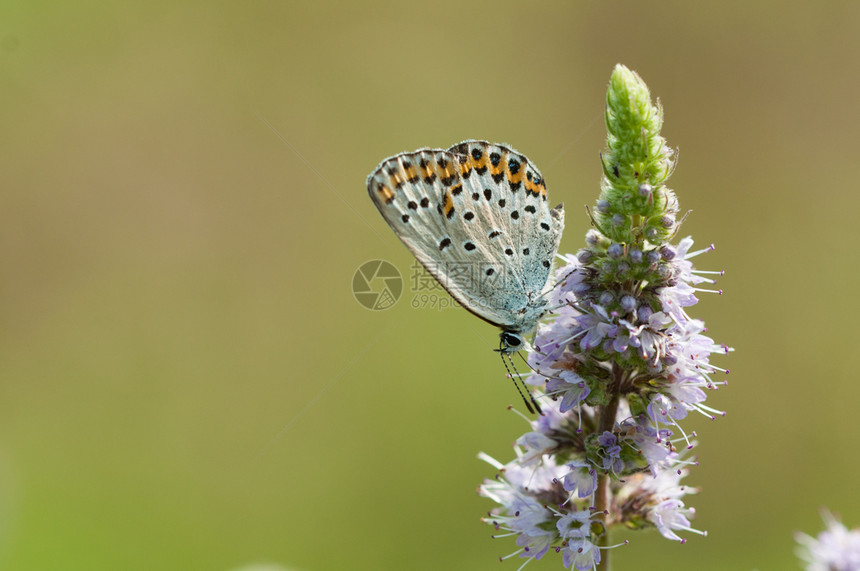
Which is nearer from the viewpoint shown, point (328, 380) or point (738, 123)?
point (328, 380)

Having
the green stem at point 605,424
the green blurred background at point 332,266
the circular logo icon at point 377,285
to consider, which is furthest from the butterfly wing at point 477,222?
the circular logo icon at point 377,285

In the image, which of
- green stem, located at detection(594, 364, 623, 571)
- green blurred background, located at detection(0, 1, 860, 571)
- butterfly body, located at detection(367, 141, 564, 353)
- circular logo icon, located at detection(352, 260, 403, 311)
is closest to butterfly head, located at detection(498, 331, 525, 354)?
butterfly body, located at detection(367, 141, 564, 353)

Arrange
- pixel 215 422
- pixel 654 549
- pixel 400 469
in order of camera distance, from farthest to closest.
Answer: pixel 215 422
pixel 400 469
pixel 654 549

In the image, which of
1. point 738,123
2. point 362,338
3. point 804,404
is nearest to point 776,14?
point 738,123

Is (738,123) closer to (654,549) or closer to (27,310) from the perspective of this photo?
(654,549)

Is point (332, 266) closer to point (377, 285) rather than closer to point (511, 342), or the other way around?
point (377, 285)

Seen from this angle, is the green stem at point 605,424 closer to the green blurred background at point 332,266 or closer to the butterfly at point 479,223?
the butterfly at point 479,223

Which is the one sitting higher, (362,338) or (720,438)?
(720,438)

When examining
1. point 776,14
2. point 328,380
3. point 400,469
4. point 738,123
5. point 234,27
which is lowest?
point 400,469

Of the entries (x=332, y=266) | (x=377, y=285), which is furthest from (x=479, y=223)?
(x=332, y=266)
